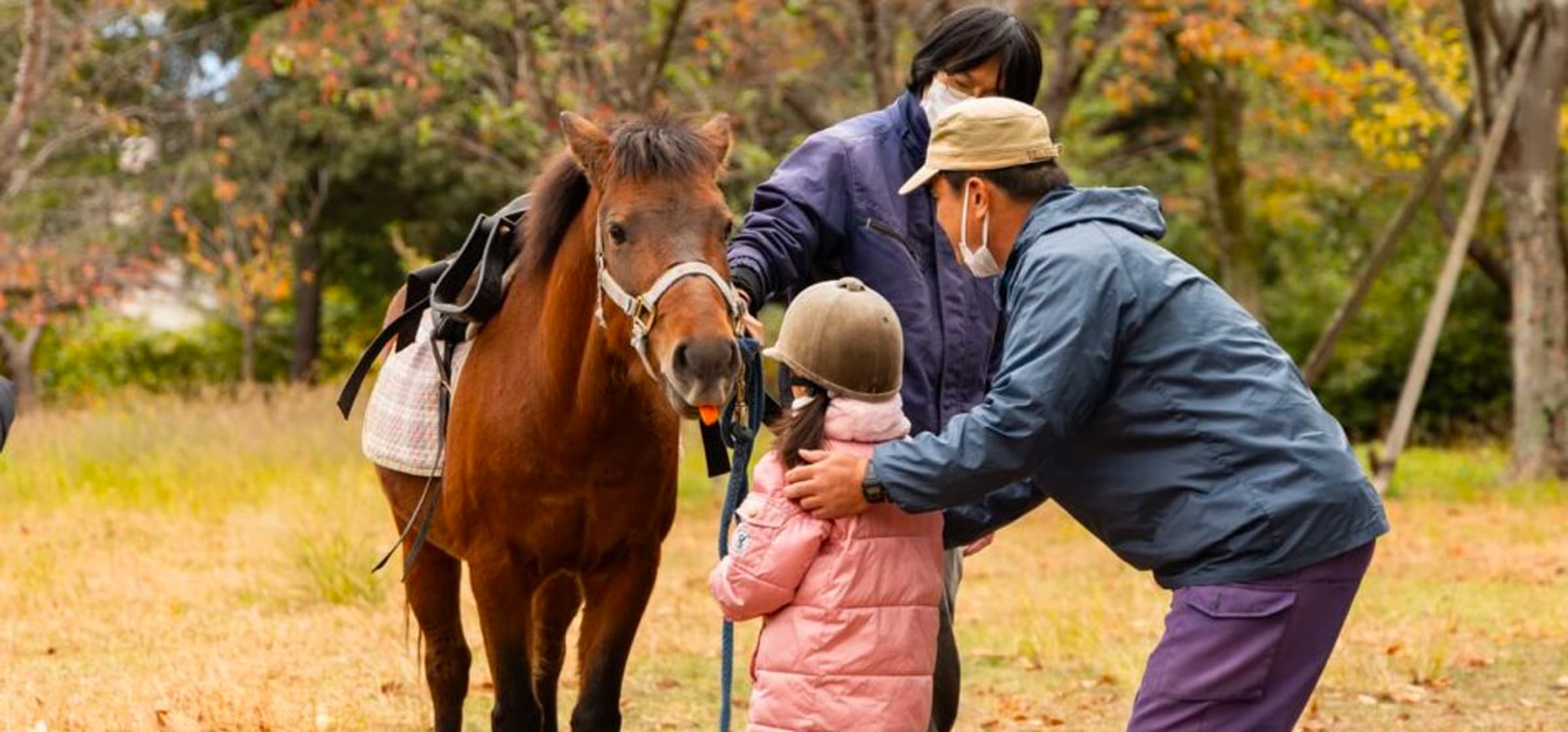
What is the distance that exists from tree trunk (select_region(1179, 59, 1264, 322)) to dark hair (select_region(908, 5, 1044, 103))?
14.7 metres

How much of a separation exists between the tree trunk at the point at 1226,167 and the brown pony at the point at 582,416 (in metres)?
14.6

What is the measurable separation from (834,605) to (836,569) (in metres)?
0.07

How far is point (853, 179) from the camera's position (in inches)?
183

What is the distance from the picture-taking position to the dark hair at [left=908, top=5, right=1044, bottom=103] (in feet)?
15.0

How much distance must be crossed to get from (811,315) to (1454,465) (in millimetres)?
14891

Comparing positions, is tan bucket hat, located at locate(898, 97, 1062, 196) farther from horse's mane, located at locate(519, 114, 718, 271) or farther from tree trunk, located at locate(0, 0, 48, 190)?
tree trunk, located at locate(0, 0, 48, 190)

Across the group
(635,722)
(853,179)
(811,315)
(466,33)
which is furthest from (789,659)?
(466,33)

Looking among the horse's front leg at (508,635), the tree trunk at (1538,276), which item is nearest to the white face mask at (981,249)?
the horse's front leg at (508,635)

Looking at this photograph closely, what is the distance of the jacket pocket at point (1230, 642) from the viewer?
133 inches

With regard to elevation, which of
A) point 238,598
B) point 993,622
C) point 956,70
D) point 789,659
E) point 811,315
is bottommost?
point 993,622

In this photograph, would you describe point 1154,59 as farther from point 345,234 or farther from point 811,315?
point 811,315

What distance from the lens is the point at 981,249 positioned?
3646 millimetres

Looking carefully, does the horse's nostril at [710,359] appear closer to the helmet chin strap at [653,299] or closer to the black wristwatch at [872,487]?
the helmet chin strap at [653,299]

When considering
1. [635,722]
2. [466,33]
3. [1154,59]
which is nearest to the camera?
[635,722]
